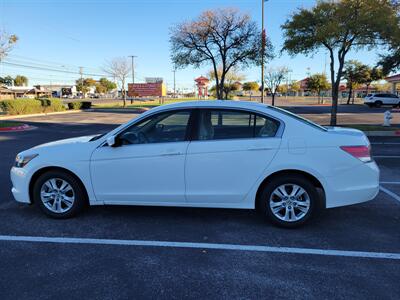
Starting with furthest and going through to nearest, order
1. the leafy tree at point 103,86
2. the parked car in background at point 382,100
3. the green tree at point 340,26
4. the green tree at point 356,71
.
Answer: the leafy tree at point 103,86
the green tree at point 356,71
the parked car in background at point 382,100
the green tree at point 340,26

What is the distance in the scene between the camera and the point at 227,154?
415 cm

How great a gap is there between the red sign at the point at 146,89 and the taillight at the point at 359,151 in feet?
168

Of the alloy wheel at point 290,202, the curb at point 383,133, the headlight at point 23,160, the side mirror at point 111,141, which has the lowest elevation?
the alloy wheel at point 290,202

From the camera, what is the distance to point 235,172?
13.7 ft

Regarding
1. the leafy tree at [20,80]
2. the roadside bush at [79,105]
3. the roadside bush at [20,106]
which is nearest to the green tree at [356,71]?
the roadside bush at [79,105]

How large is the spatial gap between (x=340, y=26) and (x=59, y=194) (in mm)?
13391

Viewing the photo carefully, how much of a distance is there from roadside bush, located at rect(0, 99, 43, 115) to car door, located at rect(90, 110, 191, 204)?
25500mm

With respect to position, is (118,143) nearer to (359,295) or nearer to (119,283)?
(119,283)

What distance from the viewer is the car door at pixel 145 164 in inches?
167

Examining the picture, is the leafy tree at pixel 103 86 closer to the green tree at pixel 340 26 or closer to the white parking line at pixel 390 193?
the green tree at pixel 340 26

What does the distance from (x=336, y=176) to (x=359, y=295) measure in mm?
1573

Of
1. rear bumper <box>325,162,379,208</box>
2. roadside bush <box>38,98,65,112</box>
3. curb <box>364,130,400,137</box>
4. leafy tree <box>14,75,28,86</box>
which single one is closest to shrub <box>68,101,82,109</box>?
roadside bush <box>38,98,65,112</box>

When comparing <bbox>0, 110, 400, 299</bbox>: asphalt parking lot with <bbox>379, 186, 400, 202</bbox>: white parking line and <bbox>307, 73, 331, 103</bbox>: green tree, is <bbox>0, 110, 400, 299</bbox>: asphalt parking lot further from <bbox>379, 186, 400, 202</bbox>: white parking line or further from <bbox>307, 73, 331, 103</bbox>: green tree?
<bbox>307, 73, 331, 103</bbox>: green tree

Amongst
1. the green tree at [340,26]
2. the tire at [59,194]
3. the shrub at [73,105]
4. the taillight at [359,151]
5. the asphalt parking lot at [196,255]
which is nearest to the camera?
the asphalt parking lot at [196,255]
